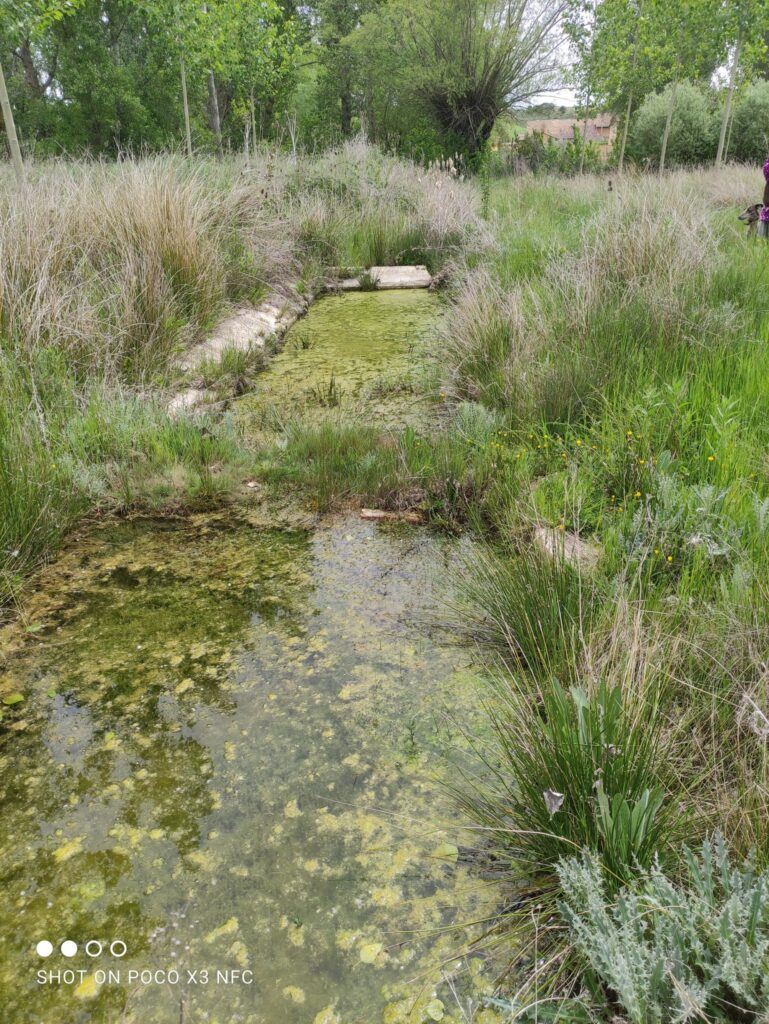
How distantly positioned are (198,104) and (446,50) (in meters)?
11.4

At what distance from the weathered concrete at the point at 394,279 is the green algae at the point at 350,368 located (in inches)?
16.9

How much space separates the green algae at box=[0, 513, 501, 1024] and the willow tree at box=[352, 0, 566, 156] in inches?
635

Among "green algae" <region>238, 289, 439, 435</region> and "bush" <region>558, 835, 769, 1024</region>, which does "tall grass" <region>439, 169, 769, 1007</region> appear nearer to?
"bush" <region>558, 835, 769, 1024</region>

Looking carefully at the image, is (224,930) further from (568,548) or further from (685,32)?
(685,32)

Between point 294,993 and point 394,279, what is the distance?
667 cm

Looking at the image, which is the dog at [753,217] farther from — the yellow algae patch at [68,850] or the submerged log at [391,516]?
the yellow algae patch at [68,850]

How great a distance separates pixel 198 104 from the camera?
23.2m

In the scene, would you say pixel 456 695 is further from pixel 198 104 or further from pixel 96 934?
pixel 198 104

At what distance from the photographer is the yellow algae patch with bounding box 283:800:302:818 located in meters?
1.54

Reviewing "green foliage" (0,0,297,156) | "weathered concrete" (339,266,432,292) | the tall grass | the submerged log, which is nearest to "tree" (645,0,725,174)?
"weathered concrete" (339,266,432,292)

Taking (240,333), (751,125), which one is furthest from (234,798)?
(751,125)

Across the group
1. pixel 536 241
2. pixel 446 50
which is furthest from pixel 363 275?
pixel 446 50

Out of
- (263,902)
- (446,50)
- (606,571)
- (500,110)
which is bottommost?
(263,902)

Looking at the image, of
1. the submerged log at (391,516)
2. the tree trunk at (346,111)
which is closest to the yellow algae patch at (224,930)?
the submerged log at (391,516)
